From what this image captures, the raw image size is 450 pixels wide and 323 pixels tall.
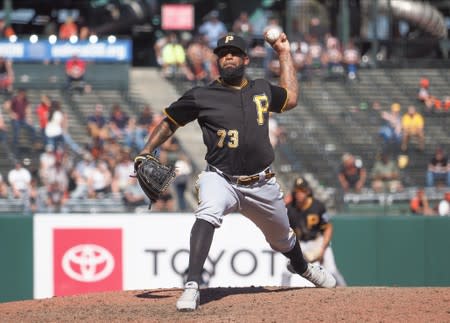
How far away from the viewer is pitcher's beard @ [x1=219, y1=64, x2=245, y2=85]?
711 cm

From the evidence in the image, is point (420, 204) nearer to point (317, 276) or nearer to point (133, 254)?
point (133, 254)

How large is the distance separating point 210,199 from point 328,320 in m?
1.15

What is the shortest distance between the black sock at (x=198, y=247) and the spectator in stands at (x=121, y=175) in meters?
7.29

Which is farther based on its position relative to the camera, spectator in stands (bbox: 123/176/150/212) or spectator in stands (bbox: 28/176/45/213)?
spectator in stands (bbox: 123/176/150/212)

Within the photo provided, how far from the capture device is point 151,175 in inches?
279

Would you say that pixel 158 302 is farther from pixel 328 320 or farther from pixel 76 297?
pixel 328 320

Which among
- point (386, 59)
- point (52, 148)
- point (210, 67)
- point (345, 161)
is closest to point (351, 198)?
point (345, 161)

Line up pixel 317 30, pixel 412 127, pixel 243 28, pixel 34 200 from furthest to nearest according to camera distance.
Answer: pixel 317 30, pixel 243 28, pixel 412 127, pixel 34 200

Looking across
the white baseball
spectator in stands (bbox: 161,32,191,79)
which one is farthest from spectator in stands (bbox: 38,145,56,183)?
the white baseball

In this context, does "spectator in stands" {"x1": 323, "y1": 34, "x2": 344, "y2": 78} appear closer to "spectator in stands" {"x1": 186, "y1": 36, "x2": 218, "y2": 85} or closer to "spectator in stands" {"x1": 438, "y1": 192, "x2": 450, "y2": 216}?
"spectator in stands" {"x1": 186, "y1": 36, "x2": 218, "y2": 85}

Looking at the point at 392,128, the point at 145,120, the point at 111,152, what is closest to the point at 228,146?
the point at 111,152

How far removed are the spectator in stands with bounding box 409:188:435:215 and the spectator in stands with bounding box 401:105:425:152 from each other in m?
1.71

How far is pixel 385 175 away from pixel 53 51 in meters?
7.07

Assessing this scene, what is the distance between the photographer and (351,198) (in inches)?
575
